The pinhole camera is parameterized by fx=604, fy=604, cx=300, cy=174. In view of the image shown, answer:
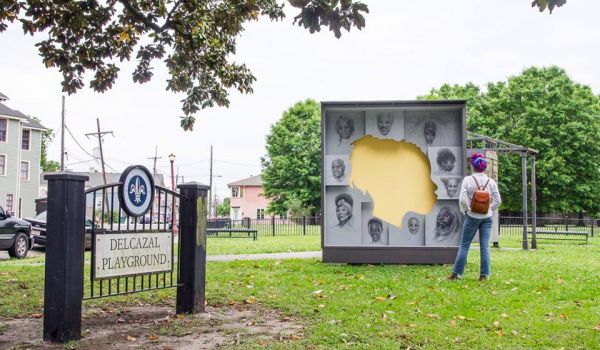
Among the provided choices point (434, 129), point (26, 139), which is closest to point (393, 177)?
point (434, 129)

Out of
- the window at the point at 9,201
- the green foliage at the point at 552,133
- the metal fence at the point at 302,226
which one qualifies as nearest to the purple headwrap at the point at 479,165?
the metal fence at the point at 302,226

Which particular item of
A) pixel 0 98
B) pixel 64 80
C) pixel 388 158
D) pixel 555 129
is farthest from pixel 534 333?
pixel 555 129

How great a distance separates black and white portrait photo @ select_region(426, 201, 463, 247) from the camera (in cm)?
1186

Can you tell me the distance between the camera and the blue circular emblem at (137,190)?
5.98m

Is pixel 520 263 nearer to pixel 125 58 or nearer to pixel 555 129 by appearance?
pixel 125 58

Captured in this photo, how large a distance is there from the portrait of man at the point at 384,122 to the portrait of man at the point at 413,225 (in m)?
1.81

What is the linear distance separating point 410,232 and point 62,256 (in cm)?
808

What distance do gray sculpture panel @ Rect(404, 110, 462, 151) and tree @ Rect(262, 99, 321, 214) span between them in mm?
43265

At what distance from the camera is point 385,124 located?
40.2ft

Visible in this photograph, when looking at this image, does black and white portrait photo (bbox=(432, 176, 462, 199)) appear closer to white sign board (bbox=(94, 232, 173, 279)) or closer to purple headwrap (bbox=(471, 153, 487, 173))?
purple headwrap (bbox=(471, 153, 487, 173))

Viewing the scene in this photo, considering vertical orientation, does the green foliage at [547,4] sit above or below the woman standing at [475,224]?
above

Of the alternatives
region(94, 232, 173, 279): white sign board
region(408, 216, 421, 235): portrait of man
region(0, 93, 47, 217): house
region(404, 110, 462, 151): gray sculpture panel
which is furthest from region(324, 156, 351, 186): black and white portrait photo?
region(0, 93, 47, 217): house

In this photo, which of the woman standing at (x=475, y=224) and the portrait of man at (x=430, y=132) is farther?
the portrait of man at (x=430, y=132)

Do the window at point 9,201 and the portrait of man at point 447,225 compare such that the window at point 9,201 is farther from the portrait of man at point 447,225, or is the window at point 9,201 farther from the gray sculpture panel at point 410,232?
the portrait of man at point 447,225
